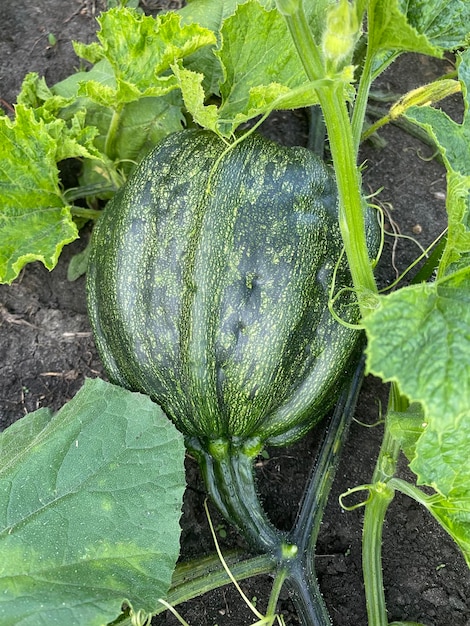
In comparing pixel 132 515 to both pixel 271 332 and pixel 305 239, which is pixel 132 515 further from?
pixel 305 239

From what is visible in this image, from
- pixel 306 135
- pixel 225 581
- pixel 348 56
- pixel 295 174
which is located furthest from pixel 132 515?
pixel 306 135

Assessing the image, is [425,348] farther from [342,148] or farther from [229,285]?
[229,285]

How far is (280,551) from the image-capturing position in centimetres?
193

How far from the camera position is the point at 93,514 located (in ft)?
5.49

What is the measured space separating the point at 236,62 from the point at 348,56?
29.4 inches

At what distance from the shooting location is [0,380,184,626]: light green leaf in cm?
157

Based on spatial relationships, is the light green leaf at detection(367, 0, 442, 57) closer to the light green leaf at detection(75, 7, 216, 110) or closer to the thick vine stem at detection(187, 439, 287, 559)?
the light green leaf at detection(75, 7, 216, 110)

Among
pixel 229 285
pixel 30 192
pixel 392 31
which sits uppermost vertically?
pixel 392 31

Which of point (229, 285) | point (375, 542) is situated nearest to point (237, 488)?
point (375, 542)

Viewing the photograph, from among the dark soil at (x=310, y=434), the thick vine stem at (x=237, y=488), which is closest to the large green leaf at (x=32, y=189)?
the dark soil at (x=310, y=434)

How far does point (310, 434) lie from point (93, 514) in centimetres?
87

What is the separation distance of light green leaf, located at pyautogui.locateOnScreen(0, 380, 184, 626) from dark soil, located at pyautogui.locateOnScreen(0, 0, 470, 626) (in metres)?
0.54

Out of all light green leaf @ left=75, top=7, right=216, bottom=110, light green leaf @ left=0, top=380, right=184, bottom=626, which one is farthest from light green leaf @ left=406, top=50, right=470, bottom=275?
light green leaf @ left=0, top=380, right=184, bottom=626

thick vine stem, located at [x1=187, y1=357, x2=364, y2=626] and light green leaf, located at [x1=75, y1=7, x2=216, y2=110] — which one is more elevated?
light green leaf, located at [x1=75, y1=7, x2=216, y2=110]
